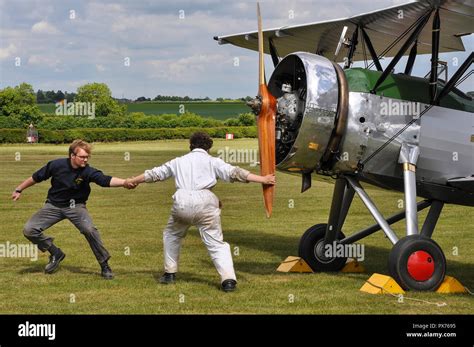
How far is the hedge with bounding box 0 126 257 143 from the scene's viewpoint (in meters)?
72.6

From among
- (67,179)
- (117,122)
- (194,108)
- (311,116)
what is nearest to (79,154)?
(67,179)

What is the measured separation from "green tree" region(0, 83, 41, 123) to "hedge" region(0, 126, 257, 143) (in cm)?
1322

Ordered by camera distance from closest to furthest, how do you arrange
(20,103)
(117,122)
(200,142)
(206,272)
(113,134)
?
(200,142) < (206,272) < (113,134) < (117,122) < (20,103)

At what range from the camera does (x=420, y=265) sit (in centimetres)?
923

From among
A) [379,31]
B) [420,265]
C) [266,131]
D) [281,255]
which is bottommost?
[281,255]

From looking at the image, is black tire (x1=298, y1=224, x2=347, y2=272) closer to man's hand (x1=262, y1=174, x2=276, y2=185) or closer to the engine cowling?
the engine cowling

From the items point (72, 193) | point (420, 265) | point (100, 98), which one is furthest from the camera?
point (100, 98)

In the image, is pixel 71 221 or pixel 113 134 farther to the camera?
pixel 113 134

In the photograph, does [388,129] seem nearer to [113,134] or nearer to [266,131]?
[266,131]

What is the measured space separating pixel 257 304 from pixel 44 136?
219ft

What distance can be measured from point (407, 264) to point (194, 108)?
115359mm
